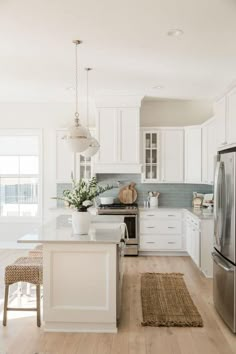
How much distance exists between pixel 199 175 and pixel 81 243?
334 cm

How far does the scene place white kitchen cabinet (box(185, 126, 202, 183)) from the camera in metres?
6.26

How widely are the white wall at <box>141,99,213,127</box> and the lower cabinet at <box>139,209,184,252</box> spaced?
1733 millimetres

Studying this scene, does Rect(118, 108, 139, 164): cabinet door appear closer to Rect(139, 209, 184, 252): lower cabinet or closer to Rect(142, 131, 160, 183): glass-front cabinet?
Rect(142, 131, 160, 183): glass-front cabinet

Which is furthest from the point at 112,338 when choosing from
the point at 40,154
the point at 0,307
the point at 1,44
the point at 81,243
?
the point at 40,154

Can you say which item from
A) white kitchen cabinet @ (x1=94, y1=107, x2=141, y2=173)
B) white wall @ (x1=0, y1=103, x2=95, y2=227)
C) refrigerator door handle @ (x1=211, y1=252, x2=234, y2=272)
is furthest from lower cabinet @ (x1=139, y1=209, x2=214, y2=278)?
refrigerator door handle @ (x1=211, y1=252, x2=234, y2=272)

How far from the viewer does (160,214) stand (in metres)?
6.48

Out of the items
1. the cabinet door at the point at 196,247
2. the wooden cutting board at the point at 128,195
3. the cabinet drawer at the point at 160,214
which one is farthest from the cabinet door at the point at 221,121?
the wooden cutting board at the point at 128,195

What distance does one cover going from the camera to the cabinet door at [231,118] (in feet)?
12.8

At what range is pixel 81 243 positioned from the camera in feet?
11.2

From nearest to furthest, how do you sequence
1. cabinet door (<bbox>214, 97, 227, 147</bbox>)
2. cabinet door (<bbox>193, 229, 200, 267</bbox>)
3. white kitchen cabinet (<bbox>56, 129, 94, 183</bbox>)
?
1. cabinet door (<bbox>214, 97, 227, 147</bbox>)
2. cabinet door (<bbox>193, 229, 200, 267</bbox>)
3. white kitchen cabinet (<bbox>56, 129, 94, 183</bbox>)

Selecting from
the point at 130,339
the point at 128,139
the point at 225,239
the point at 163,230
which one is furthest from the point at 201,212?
the point at 130,339

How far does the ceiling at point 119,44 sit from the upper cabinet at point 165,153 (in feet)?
3.06

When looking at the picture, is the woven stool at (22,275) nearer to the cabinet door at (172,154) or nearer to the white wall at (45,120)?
the white wall at (45,120)

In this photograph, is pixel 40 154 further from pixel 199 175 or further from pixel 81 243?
pixel 81 243
